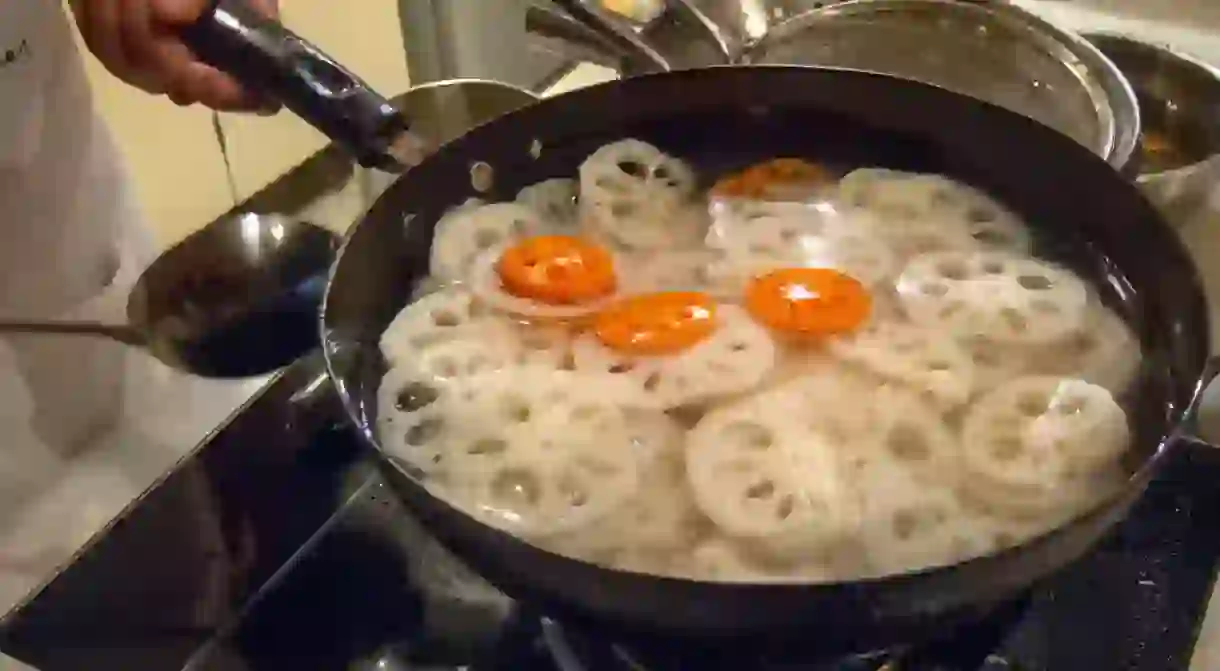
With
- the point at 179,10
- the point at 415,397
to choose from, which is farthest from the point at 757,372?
the point at 179,10

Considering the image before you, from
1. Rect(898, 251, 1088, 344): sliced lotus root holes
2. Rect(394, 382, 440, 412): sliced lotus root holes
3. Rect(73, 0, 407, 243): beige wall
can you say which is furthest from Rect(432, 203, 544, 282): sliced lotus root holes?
Rect(73, 0, 407, 243): beige wall

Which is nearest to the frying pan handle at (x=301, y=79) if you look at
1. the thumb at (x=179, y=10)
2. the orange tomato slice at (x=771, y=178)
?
the thumb at (x=179, y=10)

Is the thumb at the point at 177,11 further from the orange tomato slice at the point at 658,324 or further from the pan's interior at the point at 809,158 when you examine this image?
the orange tomato slice at the point at 658,324

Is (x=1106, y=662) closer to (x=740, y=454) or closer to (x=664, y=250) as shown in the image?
(x=740, y=454)

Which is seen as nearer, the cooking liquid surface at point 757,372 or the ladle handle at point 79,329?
the cooking liquid surface at point 757,372

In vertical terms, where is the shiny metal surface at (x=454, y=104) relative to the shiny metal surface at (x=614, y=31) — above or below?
below

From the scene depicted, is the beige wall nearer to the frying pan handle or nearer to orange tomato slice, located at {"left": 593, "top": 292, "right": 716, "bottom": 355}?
the frying pan handle
